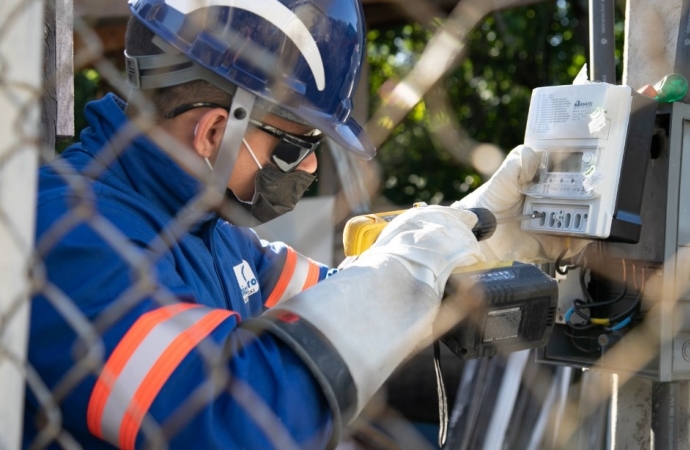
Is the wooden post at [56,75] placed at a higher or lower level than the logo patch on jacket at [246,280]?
higher

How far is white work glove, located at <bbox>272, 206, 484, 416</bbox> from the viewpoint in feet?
4.92

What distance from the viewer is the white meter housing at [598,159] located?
205 centimetres

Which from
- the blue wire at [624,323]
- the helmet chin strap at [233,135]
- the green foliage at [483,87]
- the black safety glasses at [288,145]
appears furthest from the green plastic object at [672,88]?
the green foliage at [483,87]

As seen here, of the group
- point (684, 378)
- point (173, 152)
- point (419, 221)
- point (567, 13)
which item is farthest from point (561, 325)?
point (567, 13)

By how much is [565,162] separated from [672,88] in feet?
1.05

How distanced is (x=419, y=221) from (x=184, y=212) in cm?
52

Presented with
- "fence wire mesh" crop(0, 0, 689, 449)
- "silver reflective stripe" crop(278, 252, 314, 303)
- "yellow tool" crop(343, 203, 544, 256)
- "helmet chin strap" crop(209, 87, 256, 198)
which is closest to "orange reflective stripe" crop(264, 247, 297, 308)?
Result: "silver reflective stripe" crop(278, 252, 314, 303)

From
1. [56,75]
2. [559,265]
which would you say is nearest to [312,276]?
[559,265]

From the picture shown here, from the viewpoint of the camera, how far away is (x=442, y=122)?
3445 millimetres

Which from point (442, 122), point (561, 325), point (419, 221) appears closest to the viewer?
point (419, 221)

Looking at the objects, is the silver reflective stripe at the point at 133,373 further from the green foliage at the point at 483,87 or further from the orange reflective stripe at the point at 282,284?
the green foliage at the point at 483,87

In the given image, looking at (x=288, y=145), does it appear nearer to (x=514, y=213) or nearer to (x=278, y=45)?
(x=278, y=45)

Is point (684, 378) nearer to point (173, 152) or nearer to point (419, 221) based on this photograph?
point (419, 221)

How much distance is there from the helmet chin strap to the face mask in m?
0.05
